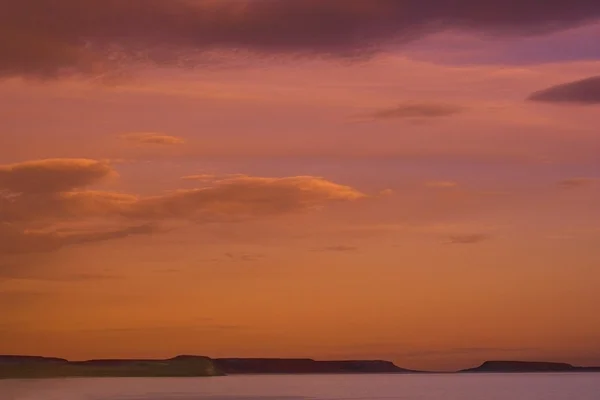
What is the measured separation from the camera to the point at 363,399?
177ft

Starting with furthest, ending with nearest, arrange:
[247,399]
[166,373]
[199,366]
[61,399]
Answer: [166,373]
[199,366]
[247,399]
[61,399]

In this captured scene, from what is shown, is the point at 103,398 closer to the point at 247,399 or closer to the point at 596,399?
the point at 247,399

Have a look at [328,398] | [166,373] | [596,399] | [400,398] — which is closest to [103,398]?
[328,398]

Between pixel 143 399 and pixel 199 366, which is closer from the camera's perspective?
pixel 143 399

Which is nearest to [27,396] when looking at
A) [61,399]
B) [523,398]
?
[61,399]

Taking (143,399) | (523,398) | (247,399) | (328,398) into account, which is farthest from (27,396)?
(523,398)

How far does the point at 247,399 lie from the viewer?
176ft

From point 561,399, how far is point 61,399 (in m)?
27.1

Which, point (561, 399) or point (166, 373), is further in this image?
point (166, 373)

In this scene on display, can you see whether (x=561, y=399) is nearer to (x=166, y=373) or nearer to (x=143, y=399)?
(x=143, y=399)

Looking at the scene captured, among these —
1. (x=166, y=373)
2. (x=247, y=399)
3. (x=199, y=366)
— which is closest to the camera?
(x=247, y=399)

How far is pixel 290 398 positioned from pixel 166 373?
51181 mm

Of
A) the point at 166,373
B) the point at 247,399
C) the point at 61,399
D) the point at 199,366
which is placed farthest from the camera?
the point at 166,373

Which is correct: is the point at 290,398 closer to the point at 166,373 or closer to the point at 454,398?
the point at 454,398
